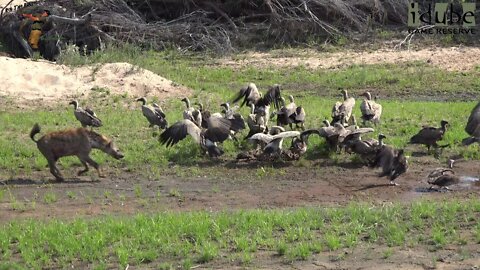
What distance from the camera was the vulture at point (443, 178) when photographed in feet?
39.6

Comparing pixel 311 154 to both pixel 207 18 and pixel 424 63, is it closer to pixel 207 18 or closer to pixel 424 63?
pixel 424 63

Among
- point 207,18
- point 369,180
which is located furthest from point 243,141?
point 207,18

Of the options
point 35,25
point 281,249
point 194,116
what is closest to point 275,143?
point 194,116

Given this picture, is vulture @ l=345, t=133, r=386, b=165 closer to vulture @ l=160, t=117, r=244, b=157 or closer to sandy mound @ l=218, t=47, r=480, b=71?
vulture @ l=160, t=117, r=244, b=157

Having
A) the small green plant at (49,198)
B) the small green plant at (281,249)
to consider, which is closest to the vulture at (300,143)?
the small green plant at (49,198)

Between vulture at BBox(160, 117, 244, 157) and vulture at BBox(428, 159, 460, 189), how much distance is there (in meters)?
3.16

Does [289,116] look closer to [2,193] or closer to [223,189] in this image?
[223,189]

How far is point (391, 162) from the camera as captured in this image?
12.5 metres

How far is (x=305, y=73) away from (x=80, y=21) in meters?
6.05

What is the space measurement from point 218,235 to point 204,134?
4389 mm

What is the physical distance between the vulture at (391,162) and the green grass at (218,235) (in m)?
1.63

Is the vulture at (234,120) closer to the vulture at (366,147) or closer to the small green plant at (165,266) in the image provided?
the vulture at (366,147)

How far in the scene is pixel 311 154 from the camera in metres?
14.2

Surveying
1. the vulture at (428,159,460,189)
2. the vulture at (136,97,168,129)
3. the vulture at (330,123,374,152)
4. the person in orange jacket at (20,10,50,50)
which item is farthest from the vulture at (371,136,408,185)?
the person in orange jacket at (20,10,50,50)
